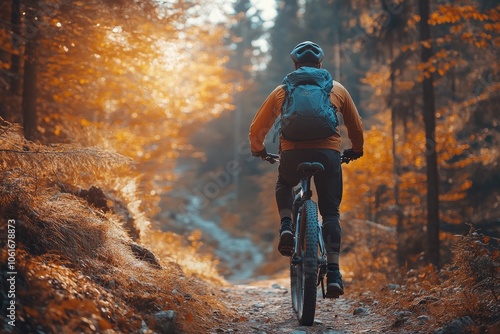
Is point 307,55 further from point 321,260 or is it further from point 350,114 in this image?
point 321,260

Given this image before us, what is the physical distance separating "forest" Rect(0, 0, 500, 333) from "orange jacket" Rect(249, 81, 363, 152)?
1.37 meters

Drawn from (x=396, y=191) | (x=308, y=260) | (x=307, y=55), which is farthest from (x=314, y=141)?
(x=396, y=191)

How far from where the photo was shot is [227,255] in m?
28.6

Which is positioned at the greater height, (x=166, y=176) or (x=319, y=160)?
(x=166, y=176)

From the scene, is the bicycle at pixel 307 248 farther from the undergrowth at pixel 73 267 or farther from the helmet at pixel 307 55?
the helmet at pixel 307 55

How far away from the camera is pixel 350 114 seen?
5.14 metres

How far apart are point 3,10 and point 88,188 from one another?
3.87 meters

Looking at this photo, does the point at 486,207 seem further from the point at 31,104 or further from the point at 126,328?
the point at 126,328

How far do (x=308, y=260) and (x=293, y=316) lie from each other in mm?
1151

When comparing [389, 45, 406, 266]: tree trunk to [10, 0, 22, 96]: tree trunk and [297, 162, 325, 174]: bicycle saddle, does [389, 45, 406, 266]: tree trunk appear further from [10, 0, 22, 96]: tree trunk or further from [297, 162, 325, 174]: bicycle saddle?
[10, 0, 22, 96]: tree trunk

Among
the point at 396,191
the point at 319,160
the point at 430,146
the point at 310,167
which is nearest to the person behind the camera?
the point at 310,167

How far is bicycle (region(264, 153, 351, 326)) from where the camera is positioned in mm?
4624

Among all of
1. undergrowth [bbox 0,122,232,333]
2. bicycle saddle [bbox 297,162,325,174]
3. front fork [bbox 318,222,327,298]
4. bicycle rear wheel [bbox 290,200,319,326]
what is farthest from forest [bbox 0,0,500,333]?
bicycle saddle [bbox 297,162,325,174]

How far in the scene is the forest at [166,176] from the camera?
4004 millimetres
